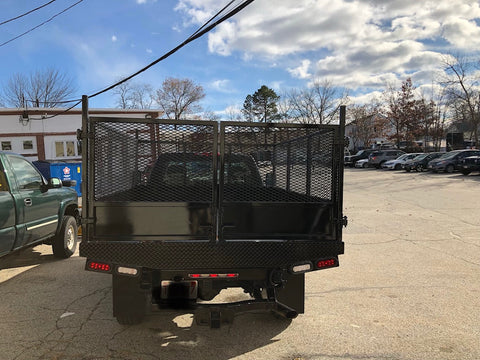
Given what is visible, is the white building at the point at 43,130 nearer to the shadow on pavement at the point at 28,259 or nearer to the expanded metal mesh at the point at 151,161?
the shadow on pavement at the point at 28,259

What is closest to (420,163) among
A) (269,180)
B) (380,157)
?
(380,157)

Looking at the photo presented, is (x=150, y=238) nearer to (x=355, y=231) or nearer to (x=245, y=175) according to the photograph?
(x=245, y=175)

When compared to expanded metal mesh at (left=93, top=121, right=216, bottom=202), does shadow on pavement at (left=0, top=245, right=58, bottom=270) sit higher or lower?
lower

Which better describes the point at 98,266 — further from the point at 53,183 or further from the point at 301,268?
the point at 53,183

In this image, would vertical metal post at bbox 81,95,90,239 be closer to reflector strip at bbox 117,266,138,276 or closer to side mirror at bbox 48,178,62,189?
reflector strip at bbox 117,266,138,276

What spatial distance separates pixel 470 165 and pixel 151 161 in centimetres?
2582

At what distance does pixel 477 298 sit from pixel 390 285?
982 mm

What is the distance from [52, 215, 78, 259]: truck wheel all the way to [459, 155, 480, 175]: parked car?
24803 mm

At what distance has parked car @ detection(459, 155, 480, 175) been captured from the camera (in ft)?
77.8

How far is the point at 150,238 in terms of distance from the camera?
3.15 m

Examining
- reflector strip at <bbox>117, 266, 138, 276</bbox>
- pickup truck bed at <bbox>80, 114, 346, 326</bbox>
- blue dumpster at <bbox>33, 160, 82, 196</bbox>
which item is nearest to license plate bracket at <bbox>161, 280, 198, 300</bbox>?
pickup truck bed at <bbox>80, 114, 346, 326</bbox>

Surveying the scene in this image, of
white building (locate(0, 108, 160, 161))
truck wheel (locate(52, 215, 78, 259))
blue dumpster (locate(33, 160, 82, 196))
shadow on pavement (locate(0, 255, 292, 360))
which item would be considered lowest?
shadow on pavement (locate(0, 255, 292, 360))

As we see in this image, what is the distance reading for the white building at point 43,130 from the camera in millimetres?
24547

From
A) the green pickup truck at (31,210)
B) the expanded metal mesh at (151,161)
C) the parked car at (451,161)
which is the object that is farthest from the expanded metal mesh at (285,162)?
the parked car at (451,161)
